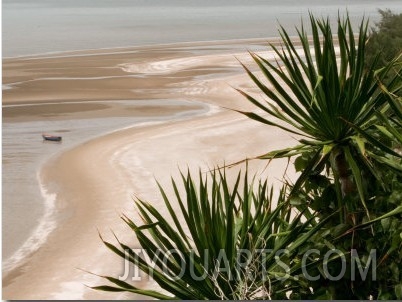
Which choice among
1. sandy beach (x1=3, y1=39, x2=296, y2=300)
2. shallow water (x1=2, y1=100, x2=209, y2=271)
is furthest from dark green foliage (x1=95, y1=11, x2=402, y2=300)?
shallow water (x1=2, y1=100, x2=209, y2=271)

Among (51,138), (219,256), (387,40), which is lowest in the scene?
(51,138)

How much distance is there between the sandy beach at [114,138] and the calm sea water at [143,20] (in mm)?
6008

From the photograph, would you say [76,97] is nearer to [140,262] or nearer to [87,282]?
[87,282]

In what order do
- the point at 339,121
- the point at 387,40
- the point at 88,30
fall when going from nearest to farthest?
the point at 339,121
the point at 387,40
the point at 88,30

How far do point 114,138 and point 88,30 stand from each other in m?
32.5

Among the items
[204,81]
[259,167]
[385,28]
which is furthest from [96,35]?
[259,167]

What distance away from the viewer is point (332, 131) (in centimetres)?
545

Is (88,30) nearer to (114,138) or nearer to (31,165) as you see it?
(114,138)

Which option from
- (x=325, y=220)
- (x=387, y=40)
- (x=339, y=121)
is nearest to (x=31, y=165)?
(x=387, y=40)

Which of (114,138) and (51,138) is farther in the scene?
(114,138)

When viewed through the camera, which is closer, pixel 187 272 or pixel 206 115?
pixel 187 272

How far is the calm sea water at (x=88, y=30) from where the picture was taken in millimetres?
17688

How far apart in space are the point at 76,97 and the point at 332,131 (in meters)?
24.7

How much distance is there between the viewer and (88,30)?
181ft
